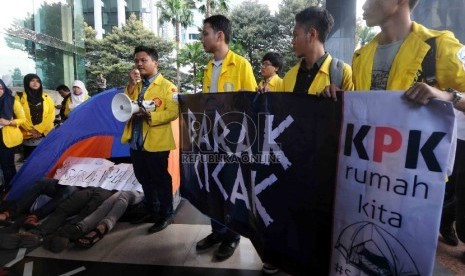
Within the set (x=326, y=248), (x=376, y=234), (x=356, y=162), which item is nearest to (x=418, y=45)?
(x=356, y=162)

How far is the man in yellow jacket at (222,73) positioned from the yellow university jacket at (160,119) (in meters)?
0.47

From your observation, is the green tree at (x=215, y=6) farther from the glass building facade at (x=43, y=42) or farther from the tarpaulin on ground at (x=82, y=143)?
the tarpaulin on ground at (x=82, y=143)

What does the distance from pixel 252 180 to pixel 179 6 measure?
32022 mm

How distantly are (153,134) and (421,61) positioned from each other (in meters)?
2.36

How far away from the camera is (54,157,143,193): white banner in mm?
3955

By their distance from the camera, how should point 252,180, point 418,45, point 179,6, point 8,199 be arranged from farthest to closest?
point 179,6 → point 8,199 → point 252,180 → point 418,45

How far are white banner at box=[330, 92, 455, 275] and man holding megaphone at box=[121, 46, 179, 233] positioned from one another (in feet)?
6.51

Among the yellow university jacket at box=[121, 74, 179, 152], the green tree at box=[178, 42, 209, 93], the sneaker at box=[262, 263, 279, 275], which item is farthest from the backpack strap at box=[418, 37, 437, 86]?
the green tree at box=[178, 42, 209, 93]

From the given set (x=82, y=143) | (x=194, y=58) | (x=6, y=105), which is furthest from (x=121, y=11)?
(x=82, y=143)

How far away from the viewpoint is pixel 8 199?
156 inches

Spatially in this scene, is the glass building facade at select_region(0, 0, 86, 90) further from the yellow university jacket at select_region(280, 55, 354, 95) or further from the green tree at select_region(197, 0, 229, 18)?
the green tree at select_region(197, 0, 229, 18)

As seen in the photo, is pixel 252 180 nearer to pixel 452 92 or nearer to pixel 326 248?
pixel 326 248

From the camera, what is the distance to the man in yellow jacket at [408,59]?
1.51 m

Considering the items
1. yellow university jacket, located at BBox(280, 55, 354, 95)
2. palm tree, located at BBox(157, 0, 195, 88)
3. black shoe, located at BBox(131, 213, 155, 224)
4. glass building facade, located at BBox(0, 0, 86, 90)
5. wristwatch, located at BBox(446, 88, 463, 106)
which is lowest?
black shoe, located at BBox(131, 213, 155, 224)
